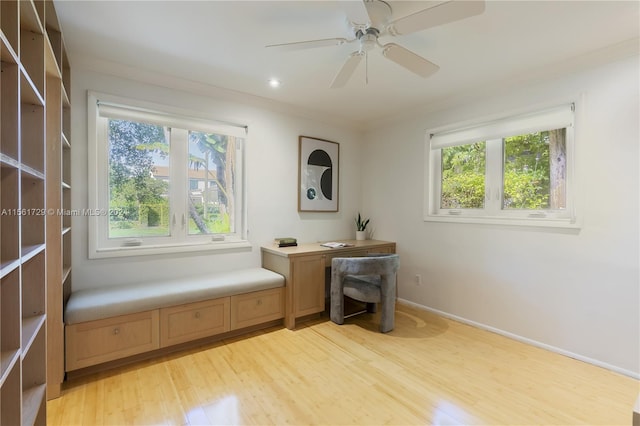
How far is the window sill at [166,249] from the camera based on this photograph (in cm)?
253

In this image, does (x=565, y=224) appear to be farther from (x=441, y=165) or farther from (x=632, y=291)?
(x=441, y=165)

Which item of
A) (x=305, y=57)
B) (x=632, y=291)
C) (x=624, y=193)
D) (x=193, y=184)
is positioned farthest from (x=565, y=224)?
(x=193, y=184)

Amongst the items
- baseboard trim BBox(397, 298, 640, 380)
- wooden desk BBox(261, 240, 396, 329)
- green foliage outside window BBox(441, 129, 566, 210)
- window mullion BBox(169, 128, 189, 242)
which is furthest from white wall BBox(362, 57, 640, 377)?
window mullion BBox(169, 128, 189, 242)

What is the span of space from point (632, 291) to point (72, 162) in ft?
14.3

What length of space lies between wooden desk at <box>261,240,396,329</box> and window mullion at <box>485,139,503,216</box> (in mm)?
1498

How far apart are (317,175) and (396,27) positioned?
7.72 feet

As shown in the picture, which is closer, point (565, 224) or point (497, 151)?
point (565, 224)

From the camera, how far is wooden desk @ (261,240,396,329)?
301cm

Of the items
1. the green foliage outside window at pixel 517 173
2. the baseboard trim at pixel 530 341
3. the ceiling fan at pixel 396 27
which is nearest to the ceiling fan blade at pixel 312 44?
the ceiling fan at pixel 396 27

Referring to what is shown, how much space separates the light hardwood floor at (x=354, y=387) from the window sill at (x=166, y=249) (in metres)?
0.91

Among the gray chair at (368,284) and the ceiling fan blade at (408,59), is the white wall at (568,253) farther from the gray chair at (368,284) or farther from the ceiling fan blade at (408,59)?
the ceiling fan blade at (408,59)

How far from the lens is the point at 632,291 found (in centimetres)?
217

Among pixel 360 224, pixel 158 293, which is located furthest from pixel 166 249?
pixel 360 224

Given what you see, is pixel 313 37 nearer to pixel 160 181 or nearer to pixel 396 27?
pixel 396 27
